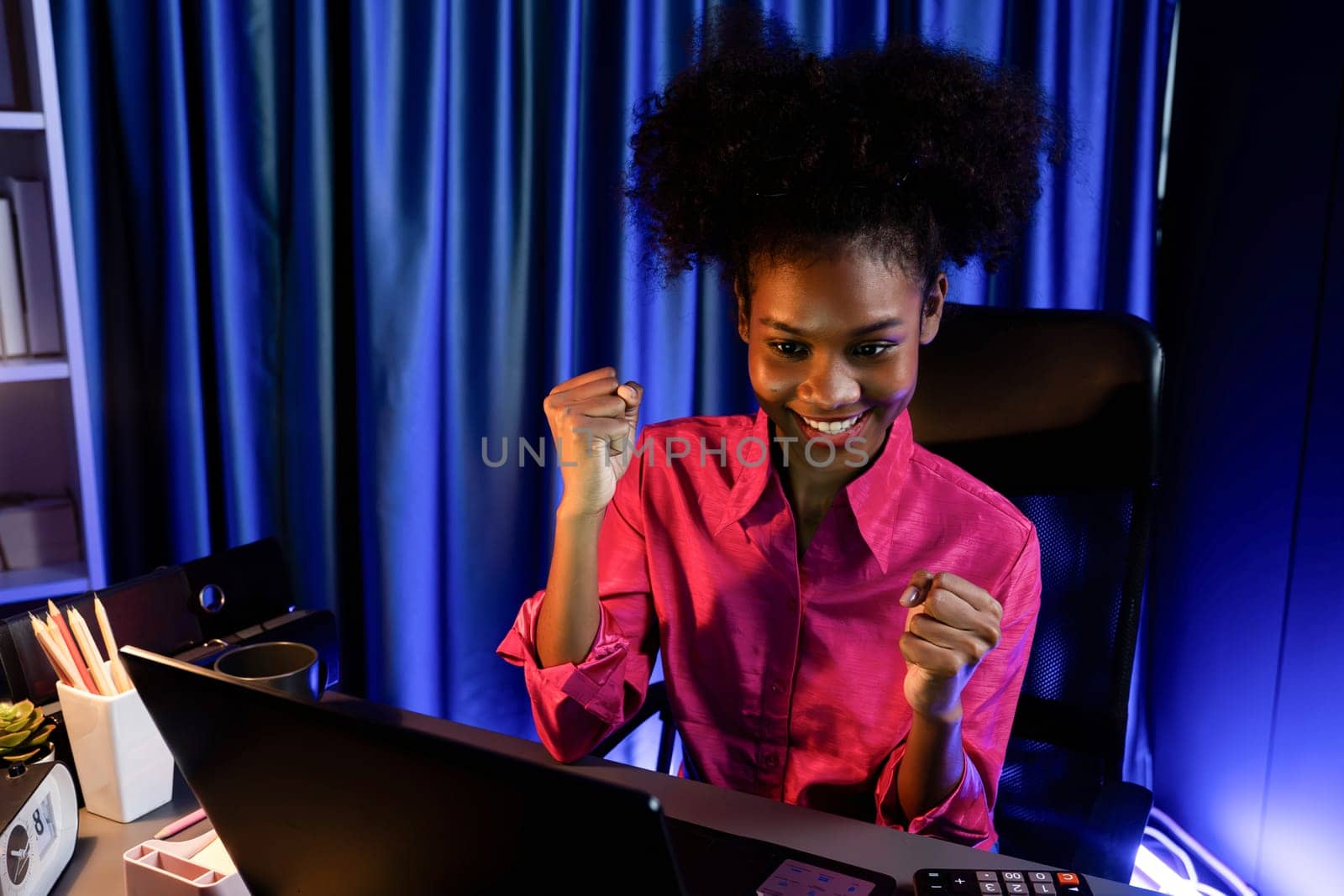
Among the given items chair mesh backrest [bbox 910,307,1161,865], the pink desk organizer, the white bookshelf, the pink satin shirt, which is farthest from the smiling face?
the white bookshelf

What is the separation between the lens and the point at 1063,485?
1.17 m

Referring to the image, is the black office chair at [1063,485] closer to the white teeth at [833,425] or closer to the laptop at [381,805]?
the white teeth at [833,425]

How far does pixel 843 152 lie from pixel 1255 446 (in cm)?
129

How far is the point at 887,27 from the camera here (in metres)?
1.85

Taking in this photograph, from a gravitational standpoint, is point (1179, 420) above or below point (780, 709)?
above

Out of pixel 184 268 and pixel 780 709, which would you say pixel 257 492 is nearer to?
pixel 184 268

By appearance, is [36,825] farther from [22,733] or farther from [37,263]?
[37,263]

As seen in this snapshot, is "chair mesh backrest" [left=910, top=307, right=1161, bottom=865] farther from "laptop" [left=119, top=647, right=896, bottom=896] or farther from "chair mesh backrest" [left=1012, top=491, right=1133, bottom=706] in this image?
"laptop" [left=119, top=647, right=896, bottom=896]

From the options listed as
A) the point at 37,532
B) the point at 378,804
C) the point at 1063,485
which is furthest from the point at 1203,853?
the point at 37,532

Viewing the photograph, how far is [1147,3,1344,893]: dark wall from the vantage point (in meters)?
1.60

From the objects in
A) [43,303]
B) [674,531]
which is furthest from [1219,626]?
[43,303]

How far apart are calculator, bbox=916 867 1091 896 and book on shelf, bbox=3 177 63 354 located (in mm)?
1373

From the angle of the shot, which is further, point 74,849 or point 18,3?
point 18,3

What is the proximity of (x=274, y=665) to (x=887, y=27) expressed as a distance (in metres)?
1.62
